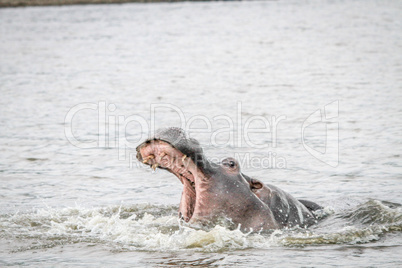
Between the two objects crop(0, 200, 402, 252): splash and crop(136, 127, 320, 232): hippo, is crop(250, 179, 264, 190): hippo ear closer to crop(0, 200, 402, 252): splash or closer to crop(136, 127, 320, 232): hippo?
crop(136, 127, 320, 232): hippo

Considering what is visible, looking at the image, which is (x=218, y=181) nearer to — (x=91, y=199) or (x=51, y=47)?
(x=91, y=199)

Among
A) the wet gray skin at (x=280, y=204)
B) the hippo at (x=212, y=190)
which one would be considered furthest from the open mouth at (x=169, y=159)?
the wet gray skin at (x=280, y=204)

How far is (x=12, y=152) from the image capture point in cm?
1202

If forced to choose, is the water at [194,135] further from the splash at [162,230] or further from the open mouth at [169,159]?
the open mouth at [169,159]

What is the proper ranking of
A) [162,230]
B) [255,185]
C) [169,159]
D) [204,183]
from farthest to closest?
[162,230], [255,185], [204,183], [169,159]

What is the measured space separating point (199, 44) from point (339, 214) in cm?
2622

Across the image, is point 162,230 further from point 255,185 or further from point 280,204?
point 280,204

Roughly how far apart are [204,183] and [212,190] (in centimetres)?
10

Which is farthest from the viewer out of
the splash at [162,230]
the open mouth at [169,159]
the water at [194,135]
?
the water at [194,135]

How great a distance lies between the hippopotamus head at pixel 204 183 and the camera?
19.5 feet

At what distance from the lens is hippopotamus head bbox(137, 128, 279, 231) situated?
595 cm

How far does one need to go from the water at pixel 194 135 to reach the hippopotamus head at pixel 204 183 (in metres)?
0.19

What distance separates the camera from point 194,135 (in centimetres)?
1271

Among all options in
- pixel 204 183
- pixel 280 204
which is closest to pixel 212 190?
pixel 204 183
